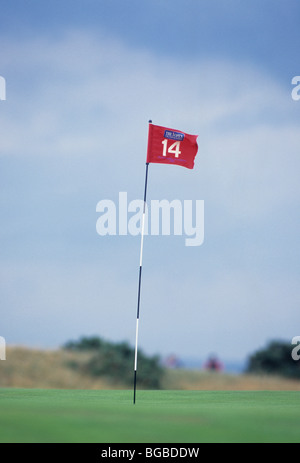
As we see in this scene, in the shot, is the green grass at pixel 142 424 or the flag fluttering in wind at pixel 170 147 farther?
the flag fluttering in wind at pixel 170 147

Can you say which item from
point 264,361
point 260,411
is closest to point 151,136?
point 260,411

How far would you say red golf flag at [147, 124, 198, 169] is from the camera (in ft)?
50.6

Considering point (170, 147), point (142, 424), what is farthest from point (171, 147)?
point (142, 424)

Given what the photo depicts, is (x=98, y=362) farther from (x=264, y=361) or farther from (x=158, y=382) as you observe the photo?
(x=264, y=361)

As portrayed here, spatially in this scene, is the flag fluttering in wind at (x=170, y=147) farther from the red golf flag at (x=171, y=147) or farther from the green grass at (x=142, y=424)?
the green grass at (x=142, y=424)

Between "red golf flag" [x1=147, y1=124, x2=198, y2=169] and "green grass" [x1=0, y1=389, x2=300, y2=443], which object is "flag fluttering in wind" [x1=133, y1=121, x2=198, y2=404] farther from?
"green grass" [x1=0, y1=389, x2=300, y2=443]

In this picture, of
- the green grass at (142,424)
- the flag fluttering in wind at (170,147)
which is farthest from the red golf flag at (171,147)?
the green grass at (142,424)

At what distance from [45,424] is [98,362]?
692 inches

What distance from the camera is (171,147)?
51.4ft

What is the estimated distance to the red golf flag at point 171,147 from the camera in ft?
50.6

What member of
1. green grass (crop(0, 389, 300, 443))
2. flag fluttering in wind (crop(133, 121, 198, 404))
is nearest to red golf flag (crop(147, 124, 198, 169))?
flag fluttering in wind (crop(133, 121, 198, 404))

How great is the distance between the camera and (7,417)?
416 inches

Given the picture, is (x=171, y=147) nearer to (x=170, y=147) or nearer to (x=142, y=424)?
(x=170, y=147)

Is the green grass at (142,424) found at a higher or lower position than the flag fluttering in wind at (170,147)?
lower
